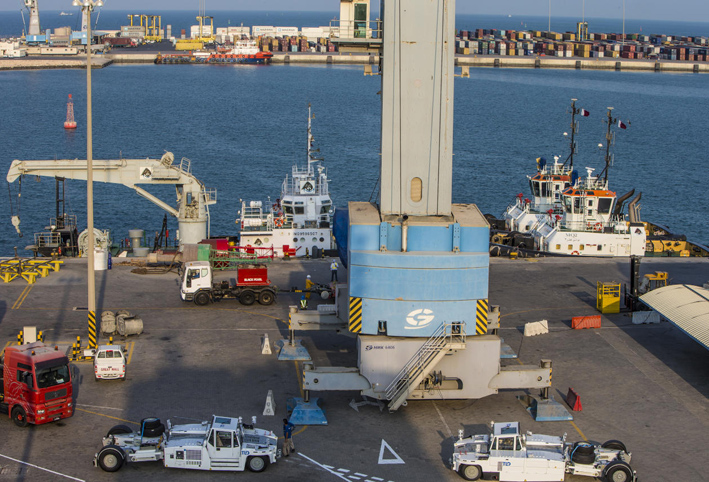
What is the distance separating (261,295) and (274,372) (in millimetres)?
9248

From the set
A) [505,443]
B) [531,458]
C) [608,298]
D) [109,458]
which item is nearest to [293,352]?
[109,458]

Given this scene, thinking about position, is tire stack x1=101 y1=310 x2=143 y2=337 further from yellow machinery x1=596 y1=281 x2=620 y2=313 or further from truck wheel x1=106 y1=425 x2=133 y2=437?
yellow machinery x1=596 y1=281 x2=620 y2=313

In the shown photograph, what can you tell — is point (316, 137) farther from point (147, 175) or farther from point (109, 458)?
point (109, 458)

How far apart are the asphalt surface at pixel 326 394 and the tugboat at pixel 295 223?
8518 millimetres

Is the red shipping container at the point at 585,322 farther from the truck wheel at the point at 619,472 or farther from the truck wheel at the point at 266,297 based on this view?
the truck wheel at the point at 619,472

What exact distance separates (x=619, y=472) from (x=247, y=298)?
22453mm

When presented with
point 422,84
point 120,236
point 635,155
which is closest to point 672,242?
point 422,84

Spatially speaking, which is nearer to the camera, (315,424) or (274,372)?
(315,424)

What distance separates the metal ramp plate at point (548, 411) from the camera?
97.1ft

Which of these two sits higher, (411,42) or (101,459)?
(411,42)

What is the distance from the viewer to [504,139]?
128 meters

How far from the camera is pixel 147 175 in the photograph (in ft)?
173

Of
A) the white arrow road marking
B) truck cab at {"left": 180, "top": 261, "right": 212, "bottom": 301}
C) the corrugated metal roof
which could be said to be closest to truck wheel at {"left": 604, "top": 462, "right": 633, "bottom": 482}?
the white arrow road marking

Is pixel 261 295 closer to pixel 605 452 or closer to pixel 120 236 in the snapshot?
pixel 605 452
